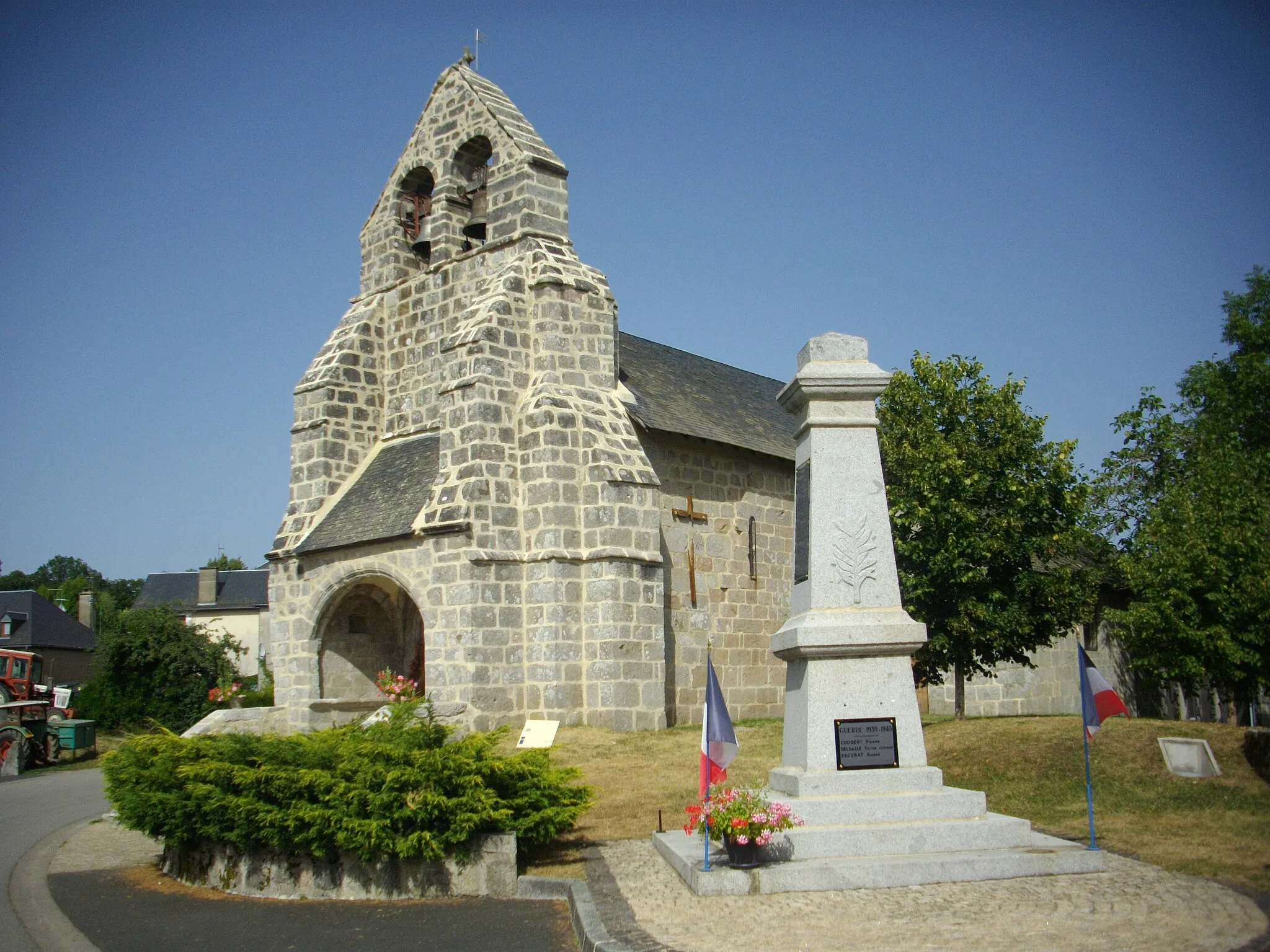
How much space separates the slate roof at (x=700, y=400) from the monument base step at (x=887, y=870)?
35.3 ft

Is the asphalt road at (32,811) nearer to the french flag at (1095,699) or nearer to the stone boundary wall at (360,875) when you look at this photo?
the stone boundary wall at (360,875)

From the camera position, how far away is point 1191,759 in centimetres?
1169

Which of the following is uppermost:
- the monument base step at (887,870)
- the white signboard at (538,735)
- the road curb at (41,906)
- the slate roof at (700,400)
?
the slate roof at (700,400)

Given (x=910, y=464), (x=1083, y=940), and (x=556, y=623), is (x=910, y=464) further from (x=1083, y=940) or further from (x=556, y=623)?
(x=1083, y=940)

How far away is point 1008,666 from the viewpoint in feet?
81.1

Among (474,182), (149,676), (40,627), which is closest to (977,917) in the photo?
(474,182)

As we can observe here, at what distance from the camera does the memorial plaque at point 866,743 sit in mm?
8188

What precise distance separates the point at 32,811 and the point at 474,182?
12360mm

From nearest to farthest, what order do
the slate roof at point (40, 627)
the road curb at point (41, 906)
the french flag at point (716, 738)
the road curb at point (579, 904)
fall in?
the road curb at point (579, 904), the road curb at point (41, 906), the french flag at point (716, 738), the slate roof at point (40, 627)

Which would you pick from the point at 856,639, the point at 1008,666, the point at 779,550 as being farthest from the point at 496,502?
the point at 1008,666

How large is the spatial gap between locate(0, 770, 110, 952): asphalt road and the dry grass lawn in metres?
4.03

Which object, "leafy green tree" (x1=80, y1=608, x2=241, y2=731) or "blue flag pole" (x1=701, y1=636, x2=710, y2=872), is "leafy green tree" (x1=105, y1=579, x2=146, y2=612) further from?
"blue flag pole" (x1=701, y1=636, x2=710, y2=872)

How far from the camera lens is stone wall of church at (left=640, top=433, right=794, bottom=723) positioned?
18.3 meters

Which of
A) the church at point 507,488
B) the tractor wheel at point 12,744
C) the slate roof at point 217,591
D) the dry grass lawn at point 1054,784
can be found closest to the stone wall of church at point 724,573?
the church at point 507,488
